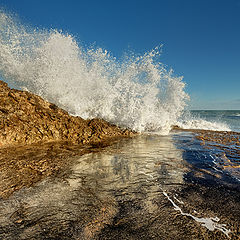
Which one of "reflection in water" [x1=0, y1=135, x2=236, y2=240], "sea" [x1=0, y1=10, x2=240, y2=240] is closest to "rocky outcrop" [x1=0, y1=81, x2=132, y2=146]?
"sea" [x1=0, y1=10, x2=240, y2=240]

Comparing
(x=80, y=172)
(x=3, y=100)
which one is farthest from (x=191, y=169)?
(x=3, y=100)

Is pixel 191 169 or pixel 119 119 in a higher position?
pixel 119 119

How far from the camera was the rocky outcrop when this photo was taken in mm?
3855

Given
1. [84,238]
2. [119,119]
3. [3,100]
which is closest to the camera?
[84,238]

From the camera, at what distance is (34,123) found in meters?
4.31

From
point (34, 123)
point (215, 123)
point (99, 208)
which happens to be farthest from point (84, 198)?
point (215, 123)

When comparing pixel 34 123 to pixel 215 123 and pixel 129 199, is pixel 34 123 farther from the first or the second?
pixel 215 123

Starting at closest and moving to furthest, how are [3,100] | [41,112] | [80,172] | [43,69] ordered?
[80,172] < [3,100] < [41,112] < [43,69]

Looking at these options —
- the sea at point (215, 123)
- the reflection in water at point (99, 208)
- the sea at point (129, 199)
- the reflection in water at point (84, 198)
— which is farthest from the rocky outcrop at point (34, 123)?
the sea at point (215, 123)

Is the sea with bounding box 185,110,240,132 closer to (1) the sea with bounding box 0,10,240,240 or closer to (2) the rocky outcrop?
(1) the sea with bounding box 0,10,240,240

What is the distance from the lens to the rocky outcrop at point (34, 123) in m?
3.86

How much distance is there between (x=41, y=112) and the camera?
460 centimetres

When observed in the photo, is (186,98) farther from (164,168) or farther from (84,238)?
(84,238)

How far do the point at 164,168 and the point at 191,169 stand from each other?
0.51 metres
